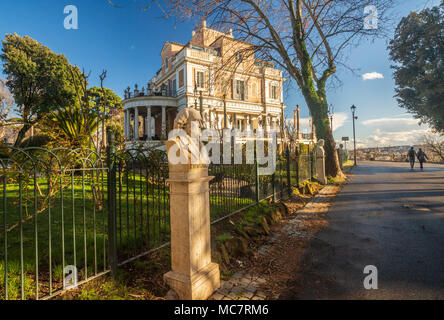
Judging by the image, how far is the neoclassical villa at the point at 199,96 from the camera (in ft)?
74.6

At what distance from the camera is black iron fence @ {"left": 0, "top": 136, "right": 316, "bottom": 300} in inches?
84.9

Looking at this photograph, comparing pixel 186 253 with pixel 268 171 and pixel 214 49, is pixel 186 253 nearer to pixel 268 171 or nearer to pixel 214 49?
pixel 268 171

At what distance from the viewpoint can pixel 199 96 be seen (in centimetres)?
1927

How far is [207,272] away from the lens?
253 cm

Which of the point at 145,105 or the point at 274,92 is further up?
the point at 274,92

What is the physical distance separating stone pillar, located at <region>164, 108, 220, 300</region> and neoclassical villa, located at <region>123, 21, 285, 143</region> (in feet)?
55.4

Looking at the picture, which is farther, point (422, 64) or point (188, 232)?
point (422, 64)

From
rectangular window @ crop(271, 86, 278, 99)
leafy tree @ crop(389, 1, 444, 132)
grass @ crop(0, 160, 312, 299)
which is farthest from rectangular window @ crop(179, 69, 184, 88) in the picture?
grass @ crop(0, 160, 312, 299)

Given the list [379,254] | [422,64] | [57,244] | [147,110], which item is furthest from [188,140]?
[422,64]

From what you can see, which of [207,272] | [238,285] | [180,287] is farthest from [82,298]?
[238,285]

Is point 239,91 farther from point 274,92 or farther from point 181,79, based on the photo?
point 181,79

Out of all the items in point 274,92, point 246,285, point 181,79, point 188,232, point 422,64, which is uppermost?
point 274,92

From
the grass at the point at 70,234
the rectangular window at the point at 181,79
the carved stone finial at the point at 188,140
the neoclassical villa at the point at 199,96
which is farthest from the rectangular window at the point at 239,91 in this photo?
the carved stone finial at the point at 188,140

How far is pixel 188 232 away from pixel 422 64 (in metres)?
25.5
